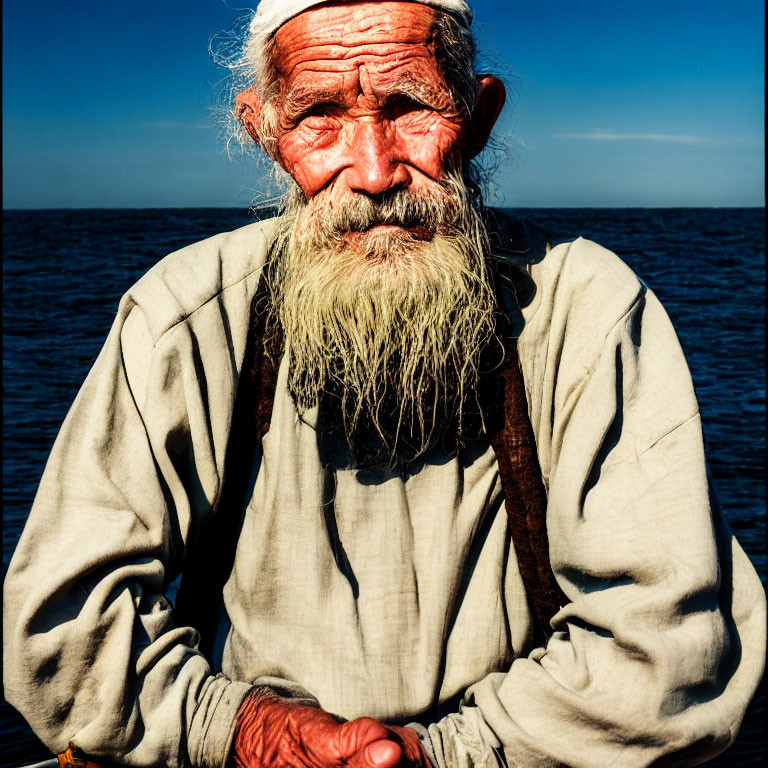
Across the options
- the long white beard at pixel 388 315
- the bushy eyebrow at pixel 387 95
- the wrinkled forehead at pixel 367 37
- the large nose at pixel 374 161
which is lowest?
the long white beard at pixel 388 315

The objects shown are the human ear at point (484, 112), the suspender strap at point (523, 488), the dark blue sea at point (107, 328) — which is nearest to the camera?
the suspender strap at point (523, 488)

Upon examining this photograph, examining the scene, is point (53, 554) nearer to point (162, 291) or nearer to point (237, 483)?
point (237, 483)

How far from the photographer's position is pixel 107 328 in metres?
10.9

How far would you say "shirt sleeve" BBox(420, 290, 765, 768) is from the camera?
1.93m

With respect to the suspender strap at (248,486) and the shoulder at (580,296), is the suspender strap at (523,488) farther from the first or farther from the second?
the shoulder at (580,296)

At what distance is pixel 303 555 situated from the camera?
2203mm

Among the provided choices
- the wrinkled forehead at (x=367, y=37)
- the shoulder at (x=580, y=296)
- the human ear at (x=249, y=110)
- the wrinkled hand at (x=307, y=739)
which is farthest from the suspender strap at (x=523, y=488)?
the human ear at (x=249, y=110)

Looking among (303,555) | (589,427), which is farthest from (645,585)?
(303,555)

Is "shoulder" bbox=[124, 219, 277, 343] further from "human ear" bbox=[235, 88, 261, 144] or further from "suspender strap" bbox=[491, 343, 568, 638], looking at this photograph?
"suspender strap" bbox=[491, 343, 568, 638]

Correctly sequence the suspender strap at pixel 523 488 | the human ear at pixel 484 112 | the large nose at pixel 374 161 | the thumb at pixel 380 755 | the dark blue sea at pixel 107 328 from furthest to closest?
the dark blue sea at pixel 107 328
the human ear at pixel 484 112
the suspender strap at pixel 523 488
the large nose at pixel 374 161
the thumb at pixel 380 755

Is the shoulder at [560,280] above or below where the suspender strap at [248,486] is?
above

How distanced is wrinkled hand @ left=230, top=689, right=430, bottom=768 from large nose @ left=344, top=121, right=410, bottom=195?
3.50 feet

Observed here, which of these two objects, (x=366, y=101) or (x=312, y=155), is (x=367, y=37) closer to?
(x=366, y=101)

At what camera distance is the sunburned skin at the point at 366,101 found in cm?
208
